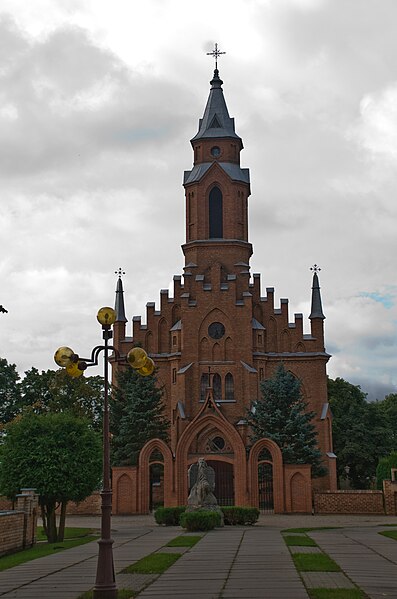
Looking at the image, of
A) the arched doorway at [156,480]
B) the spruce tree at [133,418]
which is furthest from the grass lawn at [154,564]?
the spruce tree at [133,418]

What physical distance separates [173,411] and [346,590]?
38493 millimetres

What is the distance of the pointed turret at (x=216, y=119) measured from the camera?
188 ft

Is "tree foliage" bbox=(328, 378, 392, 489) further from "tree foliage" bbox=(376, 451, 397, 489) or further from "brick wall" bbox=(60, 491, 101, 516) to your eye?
"brick wall" bbox=(60, 491, 101, 516)

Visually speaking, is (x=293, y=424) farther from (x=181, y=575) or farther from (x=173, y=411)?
(x=181, y=575)

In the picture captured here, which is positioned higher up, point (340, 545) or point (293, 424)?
point (293, 424)

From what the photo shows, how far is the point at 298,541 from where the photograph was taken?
2334 cm

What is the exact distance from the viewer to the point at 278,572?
15781mm

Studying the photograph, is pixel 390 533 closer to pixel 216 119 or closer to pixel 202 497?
pixel 202 497

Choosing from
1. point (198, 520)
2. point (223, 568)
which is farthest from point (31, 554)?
point (198, 520)

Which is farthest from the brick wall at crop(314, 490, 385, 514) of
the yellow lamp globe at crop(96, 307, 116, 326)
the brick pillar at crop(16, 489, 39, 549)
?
the yellow lamp globe at crop(96, 307, 116, 326)

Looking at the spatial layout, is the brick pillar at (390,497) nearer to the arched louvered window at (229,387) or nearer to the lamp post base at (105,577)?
the arched louvered window at (229,387)

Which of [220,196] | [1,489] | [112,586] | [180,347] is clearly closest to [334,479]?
[180,347]

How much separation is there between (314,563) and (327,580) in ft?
8.94

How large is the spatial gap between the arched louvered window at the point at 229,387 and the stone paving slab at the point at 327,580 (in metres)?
35.2
